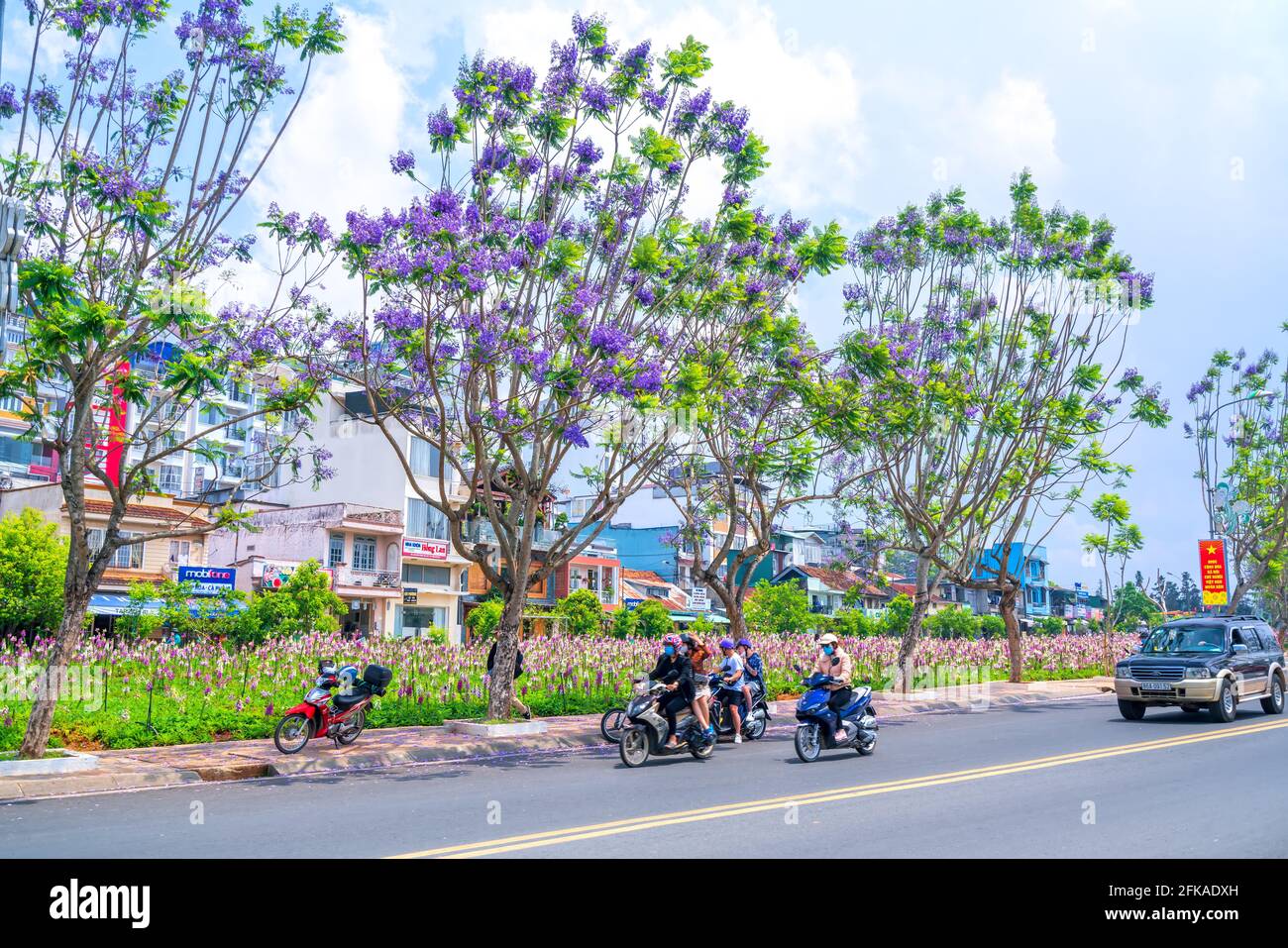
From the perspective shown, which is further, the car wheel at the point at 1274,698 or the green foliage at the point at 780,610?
the green foliage at the point at 780,610

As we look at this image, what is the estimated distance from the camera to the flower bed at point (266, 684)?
50.2 feet

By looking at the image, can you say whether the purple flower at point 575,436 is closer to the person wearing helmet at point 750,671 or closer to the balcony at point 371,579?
the person wearing helmet at point 750,671

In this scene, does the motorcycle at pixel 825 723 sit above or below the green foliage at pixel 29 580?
below

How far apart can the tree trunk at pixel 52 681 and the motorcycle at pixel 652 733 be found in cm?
681

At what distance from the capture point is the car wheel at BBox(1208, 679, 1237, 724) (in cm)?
1859

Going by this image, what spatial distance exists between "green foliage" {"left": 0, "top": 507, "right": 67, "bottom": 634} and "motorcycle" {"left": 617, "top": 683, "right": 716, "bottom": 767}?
89.7ft

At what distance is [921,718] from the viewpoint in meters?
22.0

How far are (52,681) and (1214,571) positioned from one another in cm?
3624

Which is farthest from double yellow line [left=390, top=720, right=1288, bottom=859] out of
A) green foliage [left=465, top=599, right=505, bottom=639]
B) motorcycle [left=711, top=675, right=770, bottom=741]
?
green foliage [left=465, top=599, right=505, bottom=639]

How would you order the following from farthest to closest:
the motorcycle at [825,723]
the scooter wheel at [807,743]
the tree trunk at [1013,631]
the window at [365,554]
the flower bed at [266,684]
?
the window at [365,554] < the tree trunk at [1013,631] < the flower bed at [266,684] < the motorcycle at [825,723] < the scooter wheel at [807,743]

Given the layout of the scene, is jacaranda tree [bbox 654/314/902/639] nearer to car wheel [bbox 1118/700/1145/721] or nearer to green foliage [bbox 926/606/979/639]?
car wheel [bbox 1118/700/1145/721]

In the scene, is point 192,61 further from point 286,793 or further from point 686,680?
point 686,680

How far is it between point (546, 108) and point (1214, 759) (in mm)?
12963

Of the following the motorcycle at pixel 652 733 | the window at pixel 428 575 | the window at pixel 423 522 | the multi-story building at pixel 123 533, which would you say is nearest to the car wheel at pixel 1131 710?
the motorcycle at pixel 652 733
